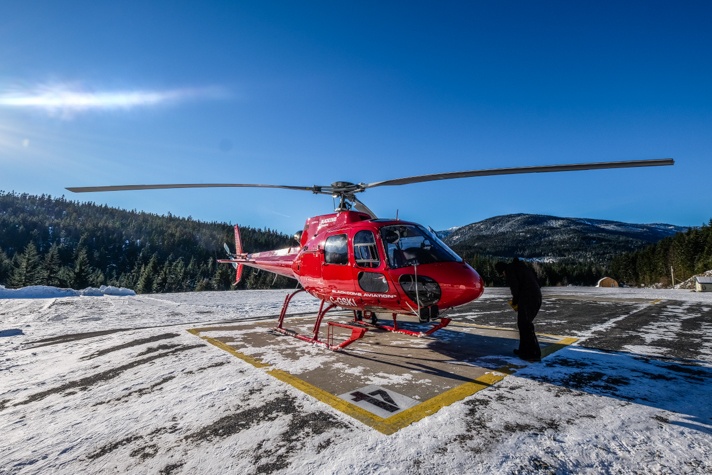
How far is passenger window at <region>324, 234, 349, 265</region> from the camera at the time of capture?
6895 millimetres

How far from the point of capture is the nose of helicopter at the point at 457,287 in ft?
18.2

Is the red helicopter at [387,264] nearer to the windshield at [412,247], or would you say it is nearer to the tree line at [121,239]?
the windshield at [412,247]

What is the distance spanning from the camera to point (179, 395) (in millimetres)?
4457

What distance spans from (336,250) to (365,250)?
923mm

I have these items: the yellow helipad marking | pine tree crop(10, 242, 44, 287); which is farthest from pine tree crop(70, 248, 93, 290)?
the yellow helipad marking

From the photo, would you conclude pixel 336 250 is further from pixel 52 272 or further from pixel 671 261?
pixel 671 261

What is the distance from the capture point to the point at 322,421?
11.6 ft

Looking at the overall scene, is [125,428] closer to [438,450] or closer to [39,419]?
[39,419]

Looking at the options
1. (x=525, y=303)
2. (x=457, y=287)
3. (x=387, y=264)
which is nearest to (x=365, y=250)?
(x=387, y=264)

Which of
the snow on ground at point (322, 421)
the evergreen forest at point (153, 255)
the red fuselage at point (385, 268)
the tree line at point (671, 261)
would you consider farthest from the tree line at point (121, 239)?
the tree line at point (671, 261)

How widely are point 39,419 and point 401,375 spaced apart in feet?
16.1

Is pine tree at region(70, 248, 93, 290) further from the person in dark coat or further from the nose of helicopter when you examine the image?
the person in dark coat

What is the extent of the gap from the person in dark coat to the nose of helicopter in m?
0.70

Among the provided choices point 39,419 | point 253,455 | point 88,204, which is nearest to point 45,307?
point 39,419
